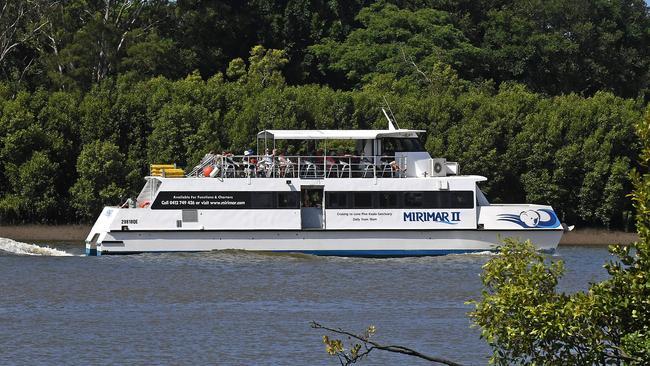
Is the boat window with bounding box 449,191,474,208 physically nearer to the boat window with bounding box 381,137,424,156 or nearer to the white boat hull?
the white boat hull

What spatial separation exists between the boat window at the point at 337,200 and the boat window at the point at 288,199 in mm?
977

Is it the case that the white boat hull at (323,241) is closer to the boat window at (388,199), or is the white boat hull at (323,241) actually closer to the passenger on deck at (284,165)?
the boat window at (388,199)

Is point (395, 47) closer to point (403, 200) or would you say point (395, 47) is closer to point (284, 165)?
point (284, 165)

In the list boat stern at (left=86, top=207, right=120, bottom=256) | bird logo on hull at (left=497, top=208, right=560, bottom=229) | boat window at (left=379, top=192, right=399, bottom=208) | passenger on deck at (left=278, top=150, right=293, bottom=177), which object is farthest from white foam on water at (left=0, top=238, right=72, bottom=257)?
bird logo on hull at (left=497, top=208, right=560, bottom=229)

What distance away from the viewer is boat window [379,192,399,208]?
136 ft

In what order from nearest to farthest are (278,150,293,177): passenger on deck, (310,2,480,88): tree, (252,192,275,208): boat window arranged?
(252,192,275,208): boat window < (278,150,293,177): passenger on deck < (310,2,480,88): tree

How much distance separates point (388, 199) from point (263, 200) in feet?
12.3

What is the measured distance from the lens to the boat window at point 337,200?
41688 millimetres

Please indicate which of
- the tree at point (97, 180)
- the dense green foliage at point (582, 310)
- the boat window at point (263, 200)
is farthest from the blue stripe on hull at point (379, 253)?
the dense green foliage at point (582, 310)

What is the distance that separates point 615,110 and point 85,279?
26949mm

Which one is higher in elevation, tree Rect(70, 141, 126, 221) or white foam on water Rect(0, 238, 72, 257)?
tree Rect(70, 141, 126, 221)

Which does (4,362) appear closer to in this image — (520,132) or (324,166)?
(324,166)

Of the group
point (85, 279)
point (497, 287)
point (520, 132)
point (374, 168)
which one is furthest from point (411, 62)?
point (497, 287)

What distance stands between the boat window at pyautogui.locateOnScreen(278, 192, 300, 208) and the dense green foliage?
86.4ft
